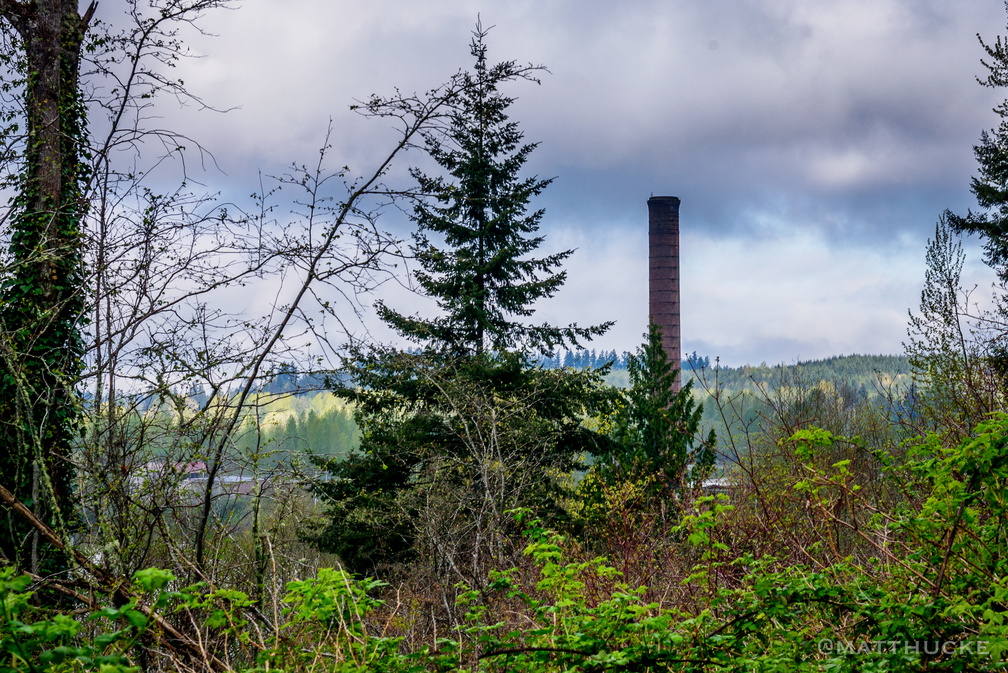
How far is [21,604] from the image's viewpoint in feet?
7.64

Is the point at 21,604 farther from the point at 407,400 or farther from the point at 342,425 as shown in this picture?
the point at 342,425

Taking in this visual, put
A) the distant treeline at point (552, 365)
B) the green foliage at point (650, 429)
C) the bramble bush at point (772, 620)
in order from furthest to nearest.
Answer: the green foliage at point (650, 429)
the distant treeline at point (552, 365)
the bramble bush at point (772, 620)

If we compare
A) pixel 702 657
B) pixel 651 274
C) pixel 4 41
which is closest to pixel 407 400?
pixel 4 41

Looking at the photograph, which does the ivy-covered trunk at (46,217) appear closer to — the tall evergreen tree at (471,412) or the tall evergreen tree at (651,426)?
the tall evergreen tree at (471,412)

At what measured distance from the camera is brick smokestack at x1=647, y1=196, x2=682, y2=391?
39.1m

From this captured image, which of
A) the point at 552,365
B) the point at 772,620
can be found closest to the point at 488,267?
the point at 552,365

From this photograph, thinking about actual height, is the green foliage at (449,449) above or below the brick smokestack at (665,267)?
below

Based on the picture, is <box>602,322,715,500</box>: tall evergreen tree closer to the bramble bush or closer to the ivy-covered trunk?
the ivy-covered trunk

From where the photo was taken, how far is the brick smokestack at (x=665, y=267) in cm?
3906

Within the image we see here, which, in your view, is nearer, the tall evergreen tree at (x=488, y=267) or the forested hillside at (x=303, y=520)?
the forested hillside at (x=303, y=520)

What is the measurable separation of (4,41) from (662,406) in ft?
56.1

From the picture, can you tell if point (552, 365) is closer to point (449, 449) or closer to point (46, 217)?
point (449, 449)

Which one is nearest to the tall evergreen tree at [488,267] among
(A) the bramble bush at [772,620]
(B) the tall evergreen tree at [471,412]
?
(B) the tall evergreen tree at [471,412]

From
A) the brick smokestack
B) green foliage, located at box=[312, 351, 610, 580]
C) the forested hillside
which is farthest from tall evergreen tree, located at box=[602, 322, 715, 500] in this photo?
the brick smokestack
